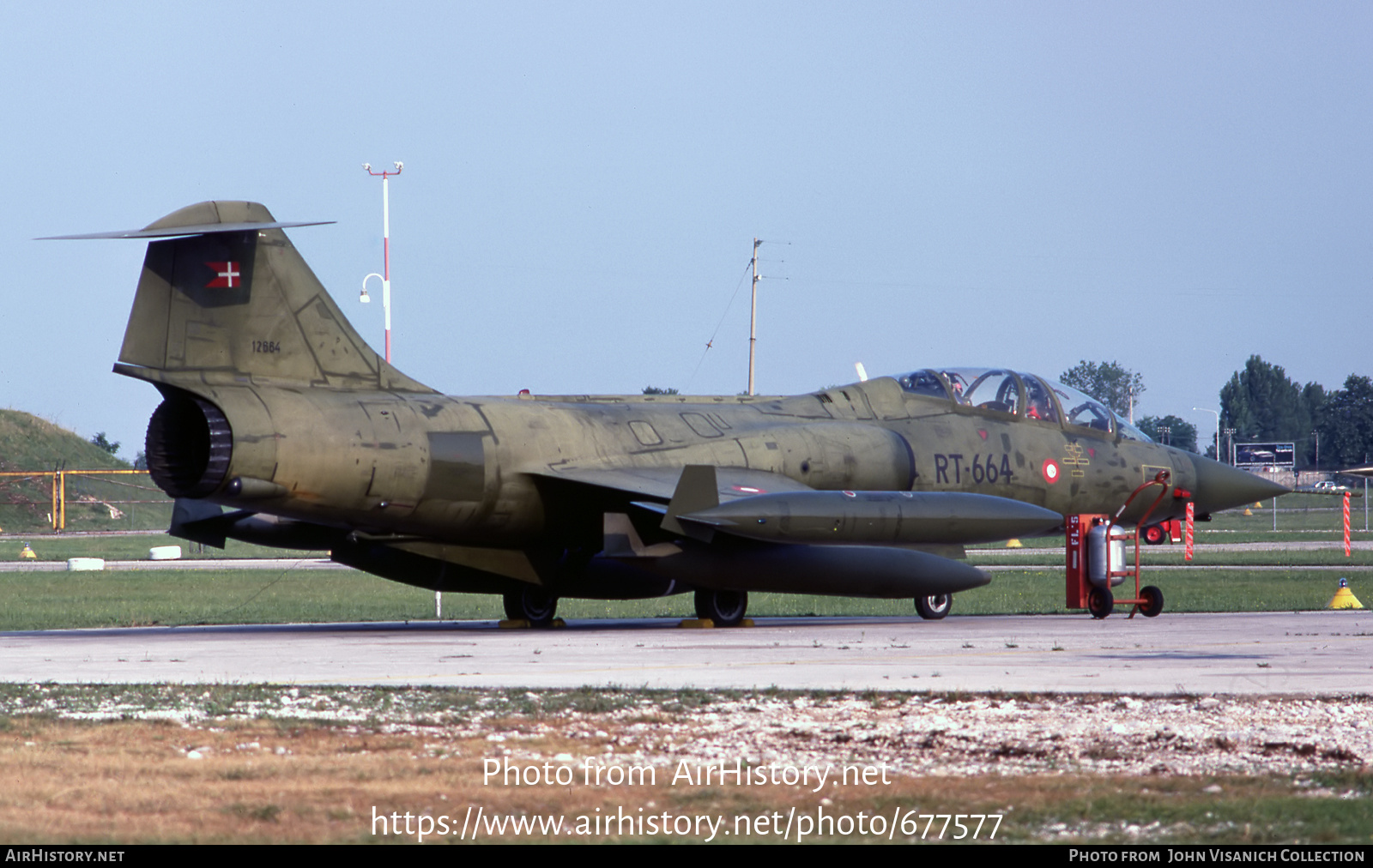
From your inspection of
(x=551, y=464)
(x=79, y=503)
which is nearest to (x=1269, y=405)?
(x=79, y=503)

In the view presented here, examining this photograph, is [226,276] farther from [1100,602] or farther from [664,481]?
[1100,602]

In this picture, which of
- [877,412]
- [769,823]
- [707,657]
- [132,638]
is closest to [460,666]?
[707,657]

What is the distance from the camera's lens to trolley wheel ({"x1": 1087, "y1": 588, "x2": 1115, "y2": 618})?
1811 cm

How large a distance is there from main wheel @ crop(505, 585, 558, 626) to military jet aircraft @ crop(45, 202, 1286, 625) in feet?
0.08

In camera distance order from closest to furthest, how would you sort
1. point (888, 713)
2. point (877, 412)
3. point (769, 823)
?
1. point (769, 823)
2. point (888, 713)
3. point (877, 412)

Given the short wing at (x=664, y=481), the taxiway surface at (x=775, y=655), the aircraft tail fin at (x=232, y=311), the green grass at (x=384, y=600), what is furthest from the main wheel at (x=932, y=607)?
the aircraft tail fin at (x=232, y=311)

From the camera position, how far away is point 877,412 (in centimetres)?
2072

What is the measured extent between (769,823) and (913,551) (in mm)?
12436

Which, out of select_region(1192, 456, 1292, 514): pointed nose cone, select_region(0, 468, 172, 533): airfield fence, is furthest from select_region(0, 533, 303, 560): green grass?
select_region(1192, 456, 1292, 514): pointed nose cone

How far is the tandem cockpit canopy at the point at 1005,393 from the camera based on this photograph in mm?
21047

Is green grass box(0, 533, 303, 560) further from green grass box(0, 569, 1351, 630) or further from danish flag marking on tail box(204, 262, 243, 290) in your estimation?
danish flag marking on tail box(204, 262, 243, 290)

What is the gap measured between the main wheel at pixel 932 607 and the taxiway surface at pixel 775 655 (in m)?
0.51

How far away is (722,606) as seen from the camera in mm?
18781
